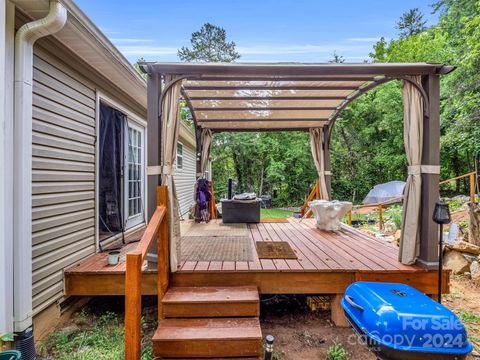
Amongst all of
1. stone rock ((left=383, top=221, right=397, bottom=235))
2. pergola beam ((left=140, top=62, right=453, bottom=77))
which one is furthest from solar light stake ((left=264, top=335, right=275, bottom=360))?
stone rock ((left=383, top=221, right=397, bottom=235))

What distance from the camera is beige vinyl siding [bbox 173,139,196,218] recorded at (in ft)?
28.1

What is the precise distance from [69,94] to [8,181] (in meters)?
1.38

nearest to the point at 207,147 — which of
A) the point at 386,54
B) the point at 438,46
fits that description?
the point at 438,46

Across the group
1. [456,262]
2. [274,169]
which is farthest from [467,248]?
[274,169]

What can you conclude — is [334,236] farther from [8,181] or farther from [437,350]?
[8,181]

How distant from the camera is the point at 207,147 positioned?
21.0 ft

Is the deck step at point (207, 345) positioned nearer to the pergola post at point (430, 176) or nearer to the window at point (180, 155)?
the pergola post at point (430, 176)

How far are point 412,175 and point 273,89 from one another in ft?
7.35

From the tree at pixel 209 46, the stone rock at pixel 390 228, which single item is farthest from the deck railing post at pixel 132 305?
the tree at pixel 209 46

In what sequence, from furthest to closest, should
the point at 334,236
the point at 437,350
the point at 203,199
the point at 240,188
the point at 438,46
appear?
the point at 240,188, the point at 438,46, the point at 203,199, the point at 334,236, the point at 437,350

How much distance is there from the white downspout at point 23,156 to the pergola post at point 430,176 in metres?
3.55

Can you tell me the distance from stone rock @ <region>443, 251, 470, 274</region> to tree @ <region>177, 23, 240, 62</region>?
1504 centimetres

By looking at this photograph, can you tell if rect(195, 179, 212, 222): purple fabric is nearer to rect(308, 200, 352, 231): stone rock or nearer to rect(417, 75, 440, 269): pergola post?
rect(308, 200, 352, 231): stone rock

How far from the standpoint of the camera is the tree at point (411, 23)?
65.4ft
